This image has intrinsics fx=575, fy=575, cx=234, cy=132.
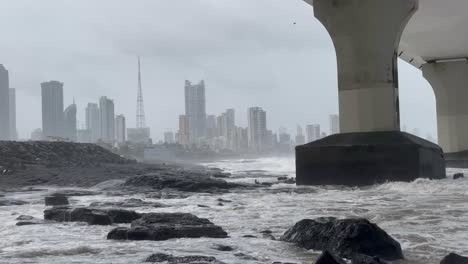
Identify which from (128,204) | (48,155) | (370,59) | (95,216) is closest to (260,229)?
(95,216)

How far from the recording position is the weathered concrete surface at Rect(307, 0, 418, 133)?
72.1ft

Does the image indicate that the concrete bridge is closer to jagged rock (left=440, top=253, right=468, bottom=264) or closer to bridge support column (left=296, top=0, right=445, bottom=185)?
bridge support column (left=296, top=0, right=445, bottom=185)

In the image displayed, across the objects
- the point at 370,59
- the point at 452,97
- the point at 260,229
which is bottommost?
the point at 260,229

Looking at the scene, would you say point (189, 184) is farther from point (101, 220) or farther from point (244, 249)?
point (244, 249)

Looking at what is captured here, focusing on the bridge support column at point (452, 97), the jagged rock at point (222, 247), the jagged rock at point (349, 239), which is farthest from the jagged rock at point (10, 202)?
the bridge support column at point (452, 97)

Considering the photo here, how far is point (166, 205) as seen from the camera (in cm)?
1532

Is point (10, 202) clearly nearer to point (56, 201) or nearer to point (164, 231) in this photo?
point (56, 201)

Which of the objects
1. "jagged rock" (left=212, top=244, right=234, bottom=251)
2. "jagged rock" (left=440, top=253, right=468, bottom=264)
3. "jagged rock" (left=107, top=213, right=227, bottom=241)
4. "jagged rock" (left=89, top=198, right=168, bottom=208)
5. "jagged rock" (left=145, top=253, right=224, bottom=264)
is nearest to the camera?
"jagged rock" (left=440, top=253, right=468, bottom=264)

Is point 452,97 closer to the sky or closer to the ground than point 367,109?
closer to the sky

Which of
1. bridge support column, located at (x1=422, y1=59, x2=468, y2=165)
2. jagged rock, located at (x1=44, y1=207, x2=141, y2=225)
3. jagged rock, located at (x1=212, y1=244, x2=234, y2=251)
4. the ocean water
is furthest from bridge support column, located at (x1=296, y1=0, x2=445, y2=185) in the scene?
bridge support column, located at (x1=422, y1=59, x2=468, y2=165)

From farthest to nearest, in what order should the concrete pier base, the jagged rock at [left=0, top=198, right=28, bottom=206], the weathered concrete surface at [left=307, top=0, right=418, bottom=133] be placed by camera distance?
the weathered concrete surface at [left=307, top=0, right=418, bottom=133] → the concrete pier base → the jagged rock at [left=0, top=198, right=28, bottom=206]

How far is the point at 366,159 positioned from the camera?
69.3ft

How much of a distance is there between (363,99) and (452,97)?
23249 millimetres

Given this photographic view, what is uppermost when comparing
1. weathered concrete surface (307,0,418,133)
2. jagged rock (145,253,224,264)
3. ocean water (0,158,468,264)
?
weathered concrete surface (307,0,418,133)
